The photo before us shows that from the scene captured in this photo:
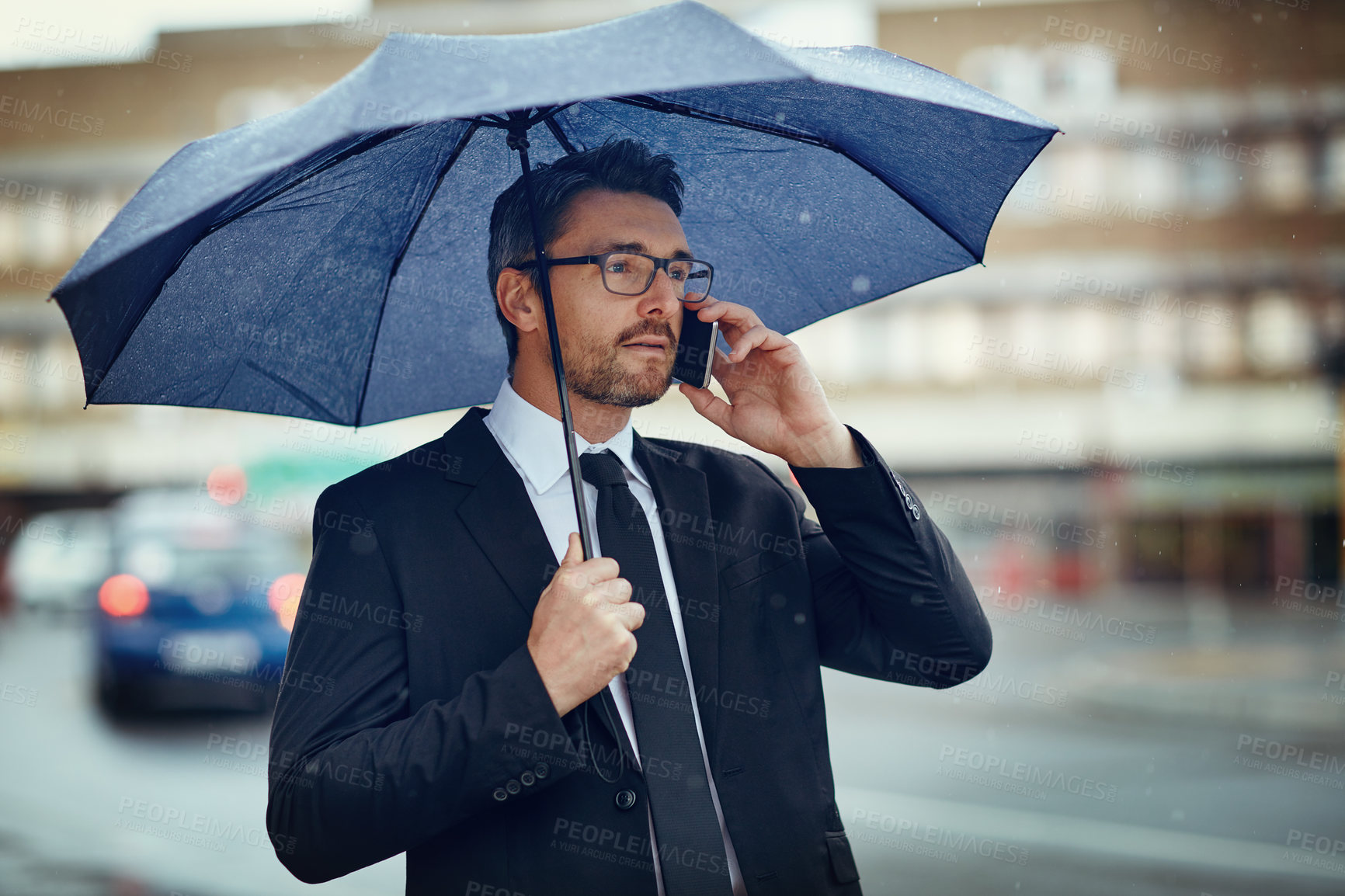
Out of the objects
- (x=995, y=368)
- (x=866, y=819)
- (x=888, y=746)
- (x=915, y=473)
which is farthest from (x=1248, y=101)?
(x=866, y=819)

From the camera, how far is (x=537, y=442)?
230 centimetres

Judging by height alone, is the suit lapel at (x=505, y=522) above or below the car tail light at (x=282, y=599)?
above

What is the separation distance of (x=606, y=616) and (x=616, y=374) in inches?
20.6

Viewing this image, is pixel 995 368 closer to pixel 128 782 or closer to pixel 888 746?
pixel 888 746

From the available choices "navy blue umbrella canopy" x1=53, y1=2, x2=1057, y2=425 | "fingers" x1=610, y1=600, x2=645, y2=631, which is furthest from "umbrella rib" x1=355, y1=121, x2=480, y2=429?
"fingers" x1=610, y1=600, x2=645, y2=631

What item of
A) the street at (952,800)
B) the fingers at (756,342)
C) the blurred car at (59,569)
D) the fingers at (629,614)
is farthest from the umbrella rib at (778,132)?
the blurred car at (59,569)

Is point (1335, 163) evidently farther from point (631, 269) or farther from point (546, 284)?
point (546, 284)

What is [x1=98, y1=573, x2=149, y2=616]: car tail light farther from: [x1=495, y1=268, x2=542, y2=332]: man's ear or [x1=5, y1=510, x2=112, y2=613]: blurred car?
[x1=5, y1=510, x2=112, y2=613]: blurred car

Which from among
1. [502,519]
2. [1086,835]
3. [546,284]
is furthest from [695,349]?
[1086,835]

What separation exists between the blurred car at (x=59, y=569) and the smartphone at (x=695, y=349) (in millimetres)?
22595

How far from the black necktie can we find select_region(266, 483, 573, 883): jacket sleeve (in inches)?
8.6

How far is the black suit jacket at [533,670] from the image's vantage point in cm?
190

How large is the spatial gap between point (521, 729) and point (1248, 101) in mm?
35578

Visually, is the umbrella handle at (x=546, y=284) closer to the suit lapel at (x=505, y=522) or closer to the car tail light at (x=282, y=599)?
the suit lapel at (x=505, y=522)
